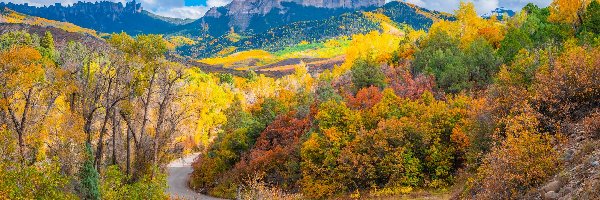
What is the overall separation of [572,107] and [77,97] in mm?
32526

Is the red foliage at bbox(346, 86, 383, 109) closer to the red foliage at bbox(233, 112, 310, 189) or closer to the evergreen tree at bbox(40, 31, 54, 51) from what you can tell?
the red foliage at bbox(233, 112, 310, 189)

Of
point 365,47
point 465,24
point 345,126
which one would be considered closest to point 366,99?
point 345,126

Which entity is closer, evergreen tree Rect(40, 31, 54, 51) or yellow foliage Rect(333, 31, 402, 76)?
yellow foliage Rect(333, 31, 402, 76)

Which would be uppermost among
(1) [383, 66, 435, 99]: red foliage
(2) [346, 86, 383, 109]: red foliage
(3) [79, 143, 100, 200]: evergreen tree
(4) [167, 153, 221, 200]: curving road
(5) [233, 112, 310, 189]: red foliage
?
(1) [383, 66, 435, 99]: red foliage

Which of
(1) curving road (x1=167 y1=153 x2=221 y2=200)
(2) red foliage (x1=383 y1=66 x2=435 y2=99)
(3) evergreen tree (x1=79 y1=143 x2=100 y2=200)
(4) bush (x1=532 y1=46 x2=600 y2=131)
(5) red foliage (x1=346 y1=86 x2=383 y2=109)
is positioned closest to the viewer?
(4) bush (x1=532 y1=46 x2=600 y2=131)

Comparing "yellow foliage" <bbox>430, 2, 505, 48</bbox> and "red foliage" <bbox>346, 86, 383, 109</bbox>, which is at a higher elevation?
"yellow foliage" <bbox>430, 2, 505, 48</bbox>

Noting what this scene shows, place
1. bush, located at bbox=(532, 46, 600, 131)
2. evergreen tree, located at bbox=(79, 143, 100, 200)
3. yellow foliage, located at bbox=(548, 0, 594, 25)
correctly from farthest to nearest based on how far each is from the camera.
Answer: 1. yellow foliage, located at bbox=(548, 0, 594, 25)
2. evergreen tree, located at bbox=(79, 143, 100, 200)
3. bush, located at bbox=(532, 46, 600, 131)

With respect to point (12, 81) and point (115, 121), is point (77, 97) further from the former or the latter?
point (12, 81)

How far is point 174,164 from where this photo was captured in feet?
279

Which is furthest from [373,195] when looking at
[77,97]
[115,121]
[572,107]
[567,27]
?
[567,27]

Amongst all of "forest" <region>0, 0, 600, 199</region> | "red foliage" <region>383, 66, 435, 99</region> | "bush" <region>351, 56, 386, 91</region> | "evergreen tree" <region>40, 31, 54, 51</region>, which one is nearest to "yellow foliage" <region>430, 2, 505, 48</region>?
"forest" <region>0, 0, 600, 199</region>

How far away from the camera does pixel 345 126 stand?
146ft

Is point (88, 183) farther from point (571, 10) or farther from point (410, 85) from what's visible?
point (571, 10)

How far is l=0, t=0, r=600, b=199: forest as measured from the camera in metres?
21.4
